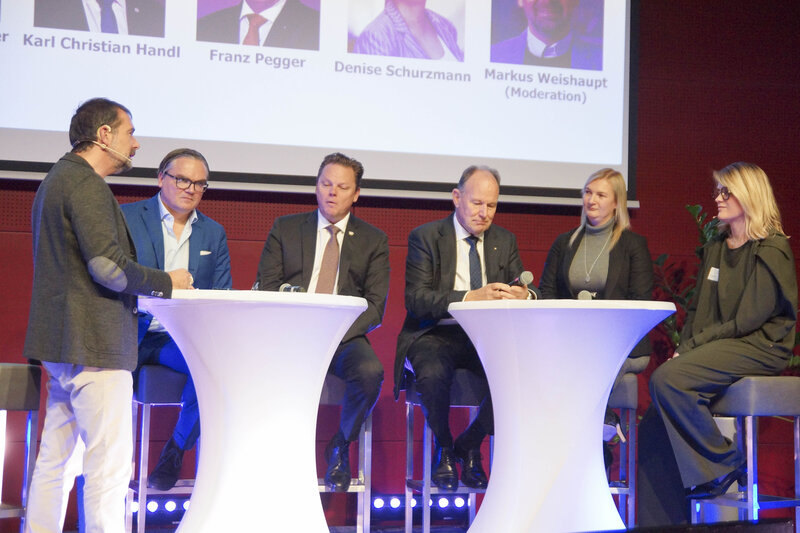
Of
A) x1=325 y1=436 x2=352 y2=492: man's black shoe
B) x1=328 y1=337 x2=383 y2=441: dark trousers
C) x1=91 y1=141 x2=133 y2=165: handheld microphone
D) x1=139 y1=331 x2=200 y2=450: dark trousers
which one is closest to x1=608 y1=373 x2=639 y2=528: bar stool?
x1=328 y1=337 x2=383 y2=441: dark trousers

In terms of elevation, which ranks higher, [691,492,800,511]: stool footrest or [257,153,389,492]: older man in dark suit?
[257,153,389,492]: older man in dark suit

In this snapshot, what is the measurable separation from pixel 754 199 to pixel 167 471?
265 centimetres

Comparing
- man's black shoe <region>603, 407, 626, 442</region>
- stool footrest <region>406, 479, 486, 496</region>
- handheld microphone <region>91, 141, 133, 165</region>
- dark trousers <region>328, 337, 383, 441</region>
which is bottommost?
stool footrest <region>406, 479, 486, 496</region>

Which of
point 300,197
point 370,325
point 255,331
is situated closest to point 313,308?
point 255,331

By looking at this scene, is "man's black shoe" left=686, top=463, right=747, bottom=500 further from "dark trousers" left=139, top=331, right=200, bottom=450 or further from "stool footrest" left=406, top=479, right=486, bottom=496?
"dark trousers" left=139, top=331, right=200, bottom=450

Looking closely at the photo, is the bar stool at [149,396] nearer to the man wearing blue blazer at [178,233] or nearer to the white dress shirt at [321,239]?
the man wearing blue blazer at [178,233]

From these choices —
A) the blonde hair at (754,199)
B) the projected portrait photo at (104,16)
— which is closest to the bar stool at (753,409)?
the blonde hair at (754,199)

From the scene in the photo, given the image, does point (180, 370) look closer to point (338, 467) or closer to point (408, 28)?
point (338, 467)

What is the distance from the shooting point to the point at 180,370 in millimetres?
3436

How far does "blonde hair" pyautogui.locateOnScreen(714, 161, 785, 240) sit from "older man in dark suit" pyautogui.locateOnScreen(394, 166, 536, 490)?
97cm

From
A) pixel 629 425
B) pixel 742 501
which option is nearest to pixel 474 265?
pixel 629 425

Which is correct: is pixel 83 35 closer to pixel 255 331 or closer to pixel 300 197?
pixel 300 197

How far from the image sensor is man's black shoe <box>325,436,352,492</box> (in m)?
3.37

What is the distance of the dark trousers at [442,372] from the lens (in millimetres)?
3498
